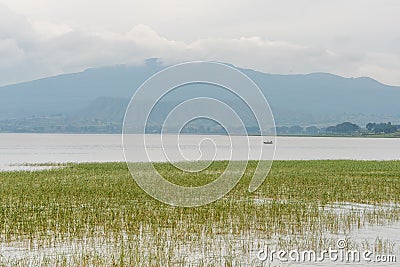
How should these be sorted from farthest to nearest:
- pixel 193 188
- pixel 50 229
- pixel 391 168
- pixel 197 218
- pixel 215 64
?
pixel 391 168
pixel 193 188
pixel 215 64
pixel 197 218
pixel 50 229

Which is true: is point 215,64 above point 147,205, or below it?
above

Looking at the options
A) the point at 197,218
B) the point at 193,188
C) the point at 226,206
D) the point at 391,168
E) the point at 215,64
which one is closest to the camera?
the point at 197,218

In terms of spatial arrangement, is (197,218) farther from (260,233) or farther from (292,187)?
(292,187)

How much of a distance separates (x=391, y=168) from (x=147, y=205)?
91.5 feet

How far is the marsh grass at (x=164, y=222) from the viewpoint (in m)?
15.2

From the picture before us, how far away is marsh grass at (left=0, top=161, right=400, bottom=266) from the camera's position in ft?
49.8

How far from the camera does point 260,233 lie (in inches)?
717

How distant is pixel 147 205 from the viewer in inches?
914

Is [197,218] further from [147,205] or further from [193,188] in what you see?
[193,188]

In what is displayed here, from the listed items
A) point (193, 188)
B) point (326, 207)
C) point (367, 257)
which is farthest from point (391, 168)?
point (367, 257)

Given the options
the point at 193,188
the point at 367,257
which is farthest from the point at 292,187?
the point at 367,257

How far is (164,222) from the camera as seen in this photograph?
19516 mm

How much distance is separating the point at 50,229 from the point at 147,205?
227 inches

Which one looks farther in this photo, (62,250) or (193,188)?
(193,188)
